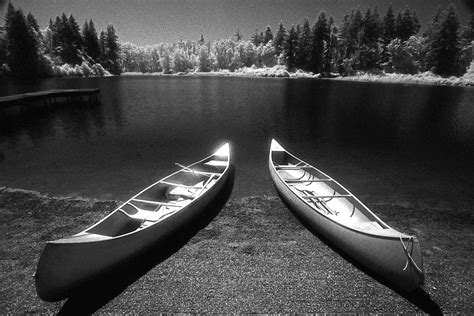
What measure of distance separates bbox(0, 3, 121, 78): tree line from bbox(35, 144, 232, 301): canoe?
12633 centimetres

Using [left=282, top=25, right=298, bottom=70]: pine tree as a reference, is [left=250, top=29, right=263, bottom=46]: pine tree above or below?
above

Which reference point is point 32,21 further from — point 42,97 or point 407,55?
point 407,55

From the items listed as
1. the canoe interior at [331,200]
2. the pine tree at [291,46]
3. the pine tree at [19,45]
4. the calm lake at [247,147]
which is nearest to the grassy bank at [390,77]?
the pine tree at [291,46]

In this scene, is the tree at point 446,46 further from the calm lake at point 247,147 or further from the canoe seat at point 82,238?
the canoe seat at point 82,238

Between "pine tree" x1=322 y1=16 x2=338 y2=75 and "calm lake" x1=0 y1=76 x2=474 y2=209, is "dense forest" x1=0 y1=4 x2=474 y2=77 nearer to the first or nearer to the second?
"pine tree" x1=322 y1=16 x2=338 y2=75

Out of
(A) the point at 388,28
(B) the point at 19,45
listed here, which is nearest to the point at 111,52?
(B) the point at 19,45

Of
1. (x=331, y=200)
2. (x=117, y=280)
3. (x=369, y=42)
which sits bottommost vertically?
(x=117, y=280)

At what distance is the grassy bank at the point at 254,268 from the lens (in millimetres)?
6934

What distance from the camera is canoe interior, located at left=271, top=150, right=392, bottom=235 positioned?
8828 millimetres

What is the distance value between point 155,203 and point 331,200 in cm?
775

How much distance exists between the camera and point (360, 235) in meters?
7.68

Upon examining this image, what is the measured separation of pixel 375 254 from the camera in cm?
743

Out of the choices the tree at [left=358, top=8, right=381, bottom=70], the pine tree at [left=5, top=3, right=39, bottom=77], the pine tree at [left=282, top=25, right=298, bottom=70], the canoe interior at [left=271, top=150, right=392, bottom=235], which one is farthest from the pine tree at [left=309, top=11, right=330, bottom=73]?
the canoe interior at [left=271, top=150, right=392, bottom=235]

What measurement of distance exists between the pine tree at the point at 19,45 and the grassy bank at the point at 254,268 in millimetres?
122032
